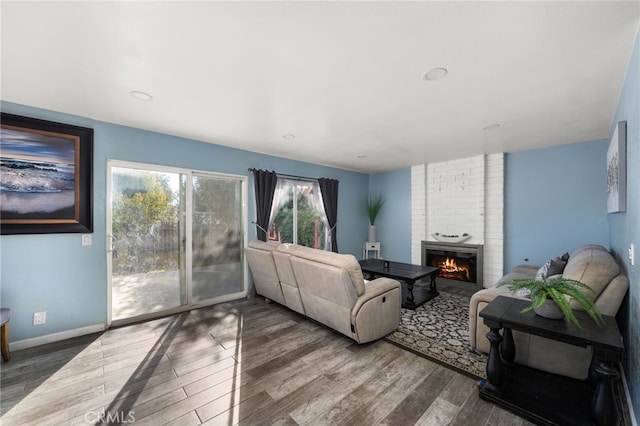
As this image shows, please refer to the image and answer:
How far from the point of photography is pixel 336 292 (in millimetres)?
2600

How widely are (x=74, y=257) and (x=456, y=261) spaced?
19.6 ft

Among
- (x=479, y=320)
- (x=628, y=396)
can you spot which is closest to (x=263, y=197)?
(x=479, y=320)

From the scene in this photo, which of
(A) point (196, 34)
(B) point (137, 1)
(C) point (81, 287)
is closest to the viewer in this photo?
(B) point (137, 1)

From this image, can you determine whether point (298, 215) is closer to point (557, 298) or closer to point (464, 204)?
point (464, 204)

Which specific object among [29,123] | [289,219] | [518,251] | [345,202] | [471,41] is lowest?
[518,251]

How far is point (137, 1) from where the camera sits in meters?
1.37

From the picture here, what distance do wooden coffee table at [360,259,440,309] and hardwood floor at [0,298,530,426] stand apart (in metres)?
1.20

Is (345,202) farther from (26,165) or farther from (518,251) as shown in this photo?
(26,165)

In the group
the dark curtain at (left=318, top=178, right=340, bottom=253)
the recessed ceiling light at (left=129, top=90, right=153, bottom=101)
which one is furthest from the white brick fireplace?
the recessed ceiling light at (left=129, top=90, right=153, bottom=101)

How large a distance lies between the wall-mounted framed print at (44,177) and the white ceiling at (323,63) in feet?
0.89

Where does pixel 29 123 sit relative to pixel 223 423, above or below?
above

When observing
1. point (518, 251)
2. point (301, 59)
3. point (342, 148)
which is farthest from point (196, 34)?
point (518, 251)

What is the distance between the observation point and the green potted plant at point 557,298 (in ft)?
5.32

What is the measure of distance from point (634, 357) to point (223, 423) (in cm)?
273
